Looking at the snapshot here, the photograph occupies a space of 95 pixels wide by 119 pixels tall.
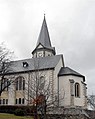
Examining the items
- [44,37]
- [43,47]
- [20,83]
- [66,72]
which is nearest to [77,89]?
[66,72]

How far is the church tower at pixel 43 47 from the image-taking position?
273 feet

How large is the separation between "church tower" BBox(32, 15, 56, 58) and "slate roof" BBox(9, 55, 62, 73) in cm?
1261

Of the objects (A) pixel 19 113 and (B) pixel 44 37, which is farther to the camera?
(B) pixel 44 37

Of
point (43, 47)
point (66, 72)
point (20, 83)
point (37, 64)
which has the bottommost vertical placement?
point (20, 83)

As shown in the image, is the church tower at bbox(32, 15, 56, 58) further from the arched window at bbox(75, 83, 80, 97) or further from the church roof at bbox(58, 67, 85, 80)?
the arched window at bbox(75, 83, 80, 97)

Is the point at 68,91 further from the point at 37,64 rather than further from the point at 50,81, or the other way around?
the point at 37,64

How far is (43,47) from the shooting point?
83375 millimetres

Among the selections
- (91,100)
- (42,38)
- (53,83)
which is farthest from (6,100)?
Answer: (91,100)

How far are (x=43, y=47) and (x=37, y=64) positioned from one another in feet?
56.2

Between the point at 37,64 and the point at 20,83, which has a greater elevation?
the point at 37,64

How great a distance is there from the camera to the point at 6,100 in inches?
2709

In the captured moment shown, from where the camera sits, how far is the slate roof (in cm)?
6412

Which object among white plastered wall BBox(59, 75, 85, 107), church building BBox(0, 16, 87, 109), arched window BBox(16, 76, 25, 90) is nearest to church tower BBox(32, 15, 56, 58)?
church building BBox(0, 16, 87, 109)

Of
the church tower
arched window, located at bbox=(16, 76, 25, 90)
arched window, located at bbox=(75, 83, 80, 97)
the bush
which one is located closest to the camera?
the bush
